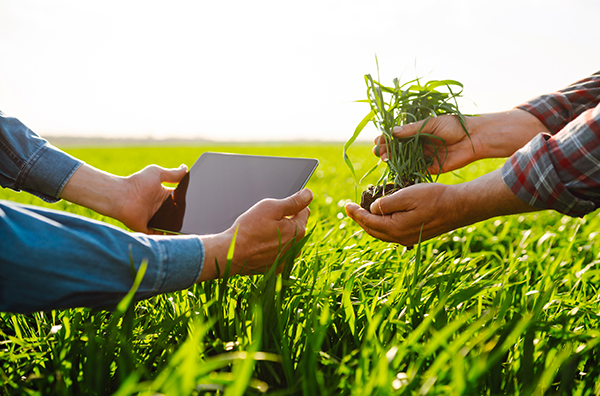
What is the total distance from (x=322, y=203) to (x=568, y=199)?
8.43 ft

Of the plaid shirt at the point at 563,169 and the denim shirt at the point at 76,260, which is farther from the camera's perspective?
the plaid shirt at the point at 563,169

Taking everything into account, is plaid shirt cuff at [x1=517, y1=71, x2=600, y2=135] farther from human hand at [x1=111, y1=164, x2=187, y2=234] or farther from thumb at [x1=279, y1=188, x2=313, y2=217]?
human hand at [x1=111, y1=164, x2=187, y2=234]

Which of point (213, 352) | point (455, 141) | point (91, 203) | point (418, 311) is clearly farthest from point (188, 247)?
point (455, 141)

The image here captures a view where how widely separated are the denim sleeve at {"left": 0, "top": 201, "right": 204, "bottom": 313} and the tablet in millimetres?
807

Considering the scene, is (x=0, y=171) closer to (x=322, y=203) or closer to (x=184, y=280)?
(x=184, y=280)

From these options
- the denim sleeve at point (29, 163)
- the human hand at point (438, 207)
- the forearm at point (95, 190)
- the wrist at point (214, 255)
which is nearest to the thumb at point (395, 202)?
the human hand at point (438, 207)

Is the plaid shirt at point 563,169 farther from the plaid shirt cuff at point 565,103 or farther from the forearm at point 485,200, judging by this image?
the plaid shirt cuff at point 565,103

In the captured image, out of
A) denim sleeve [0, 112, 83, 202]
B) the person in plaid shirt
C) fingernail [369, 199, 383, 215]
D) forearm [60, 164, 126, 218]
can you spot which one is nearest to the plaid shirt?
the person in plaid shirt

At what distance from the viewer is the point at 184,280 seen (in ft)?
3.67

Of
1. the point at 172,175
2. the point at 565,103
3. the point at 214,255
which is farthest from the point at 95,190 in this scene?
the point at 565,103

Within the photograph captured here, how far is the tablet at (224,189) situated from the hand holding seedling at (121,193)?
0.24ft

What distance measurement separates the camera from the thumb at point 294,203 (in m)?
1.45

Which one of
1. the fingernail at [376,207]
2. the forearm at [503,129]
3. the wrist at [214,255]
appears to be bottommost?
the wrist at [214,255]

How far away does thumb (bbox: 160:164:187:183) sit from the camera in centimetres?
217
